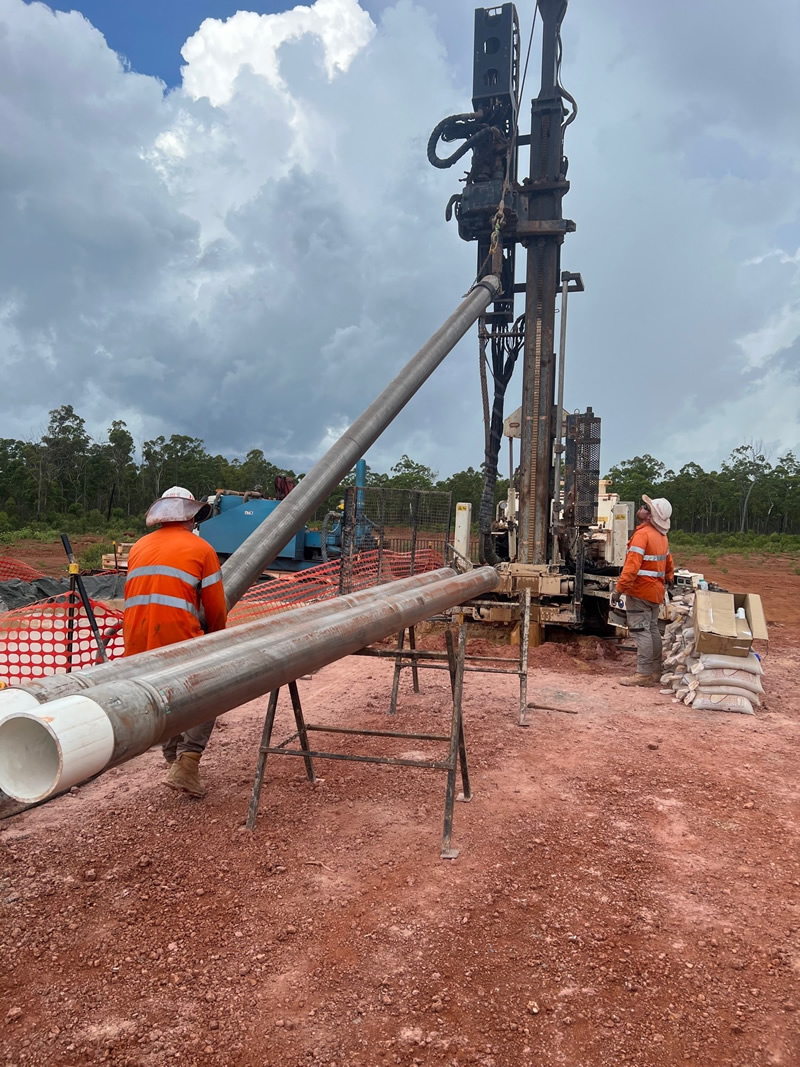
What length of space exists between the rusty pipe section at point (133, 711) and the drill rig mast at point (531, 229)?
301 inches

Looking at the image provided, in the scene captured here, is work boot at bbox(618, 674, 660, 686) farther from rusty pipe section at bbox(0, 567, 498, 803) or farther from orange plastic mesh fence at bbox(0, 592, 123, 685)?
rusty pipe section at bbox(0, 567, 498, 803)

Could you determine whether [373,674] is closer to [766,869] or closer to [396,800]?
[396,800]

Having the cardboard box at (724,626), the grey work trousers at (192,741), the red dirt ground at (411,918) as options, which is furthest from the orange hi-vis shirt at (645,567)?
the grey work trousers at (192,741)

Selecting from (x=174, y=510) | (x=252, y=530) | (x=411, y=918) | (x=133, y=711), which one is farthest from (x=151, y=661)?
(x=252, y=530)

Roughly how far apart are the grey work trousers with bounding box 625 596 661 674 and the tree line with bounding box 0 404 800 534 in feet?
101

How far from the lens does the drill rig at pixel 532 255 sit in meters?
9.78

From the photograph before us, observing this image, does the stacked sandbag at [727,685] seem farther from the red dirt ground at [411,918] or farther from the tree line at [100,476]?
the tree line at [100,476]

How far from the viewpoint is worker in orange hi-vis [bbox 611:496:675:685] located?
781 cm

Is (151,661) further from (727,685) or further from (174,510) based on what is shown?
(727,685)

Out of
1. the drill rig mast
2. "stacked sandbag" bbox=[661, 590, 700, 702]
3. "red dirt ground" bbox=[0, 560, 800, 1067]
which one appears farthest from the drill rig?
"red dirt ground" bbox=[0, 560, 800, 1067]

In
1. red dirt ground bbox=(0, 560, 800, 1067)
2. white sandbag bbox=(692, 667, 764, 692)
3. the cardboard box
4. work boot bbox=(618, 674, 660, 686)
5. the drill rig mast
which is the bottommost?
red dirt ground bbox=(0, 560, 800, 1067)

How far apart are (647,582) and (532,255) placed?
4.99 m

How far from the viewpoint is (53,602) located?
12836mm

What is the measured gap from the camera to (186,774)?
445cm
